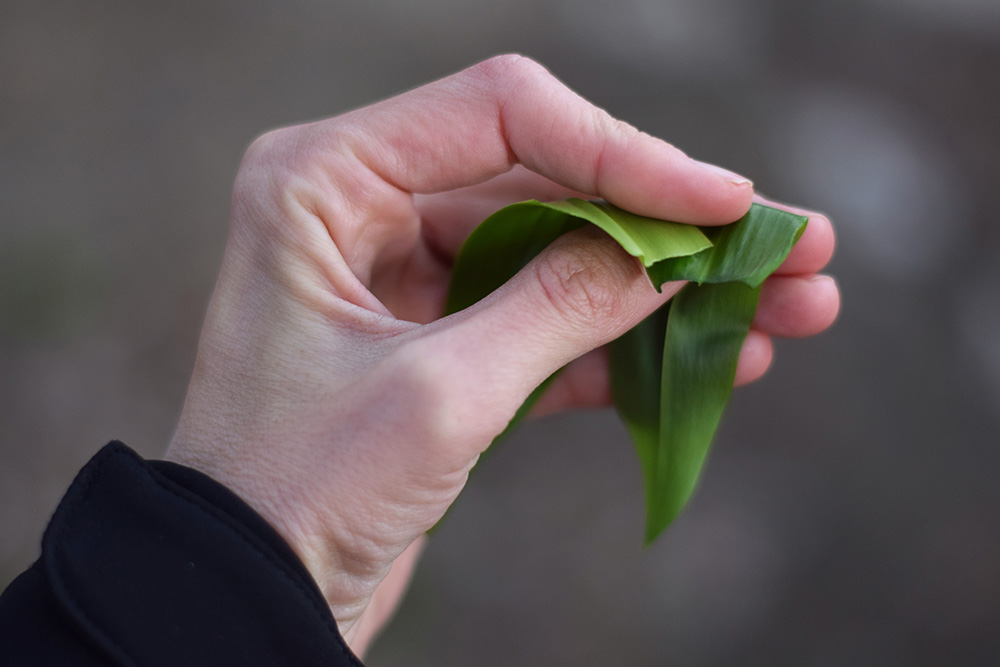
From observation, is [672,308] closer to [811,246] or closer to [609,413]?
Answer: [811,246]

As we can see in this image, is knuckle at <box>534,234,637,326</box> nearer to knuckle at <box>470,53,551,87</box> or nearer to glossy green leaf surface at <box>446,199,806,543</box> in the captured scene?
glossy green leaf surface at <box>446,199,806,543</box>

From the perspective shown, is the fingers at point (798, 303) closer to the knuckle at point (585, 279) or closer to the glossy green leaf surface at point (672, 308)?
the glossy green leaf surface at point (672, 308)

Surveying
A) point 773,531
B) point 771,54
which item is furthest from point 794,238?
point 771,54

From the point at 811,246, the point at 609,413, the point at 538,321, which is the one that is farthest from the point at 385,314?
the point at 609,413

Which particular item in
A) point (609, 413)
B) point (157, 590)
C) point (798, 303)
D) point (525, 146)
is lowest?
point (609, 413)

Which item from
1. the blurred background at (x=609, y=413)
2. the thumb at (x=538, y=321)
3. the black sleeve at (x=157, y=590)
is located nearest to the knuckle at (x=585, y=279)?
the thumb at (x=538, y=321)

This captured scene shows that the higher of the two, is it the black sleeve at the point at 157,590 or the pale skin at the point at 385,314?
the pale skin at the point at 385,314

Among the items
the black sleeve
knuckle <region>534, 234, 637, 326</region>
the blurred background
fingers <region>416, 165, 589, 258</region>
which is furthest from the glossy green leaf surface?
the blurred background

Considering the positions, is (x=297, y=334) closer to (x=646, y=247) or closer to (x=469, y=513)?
(x=646, y=247)
